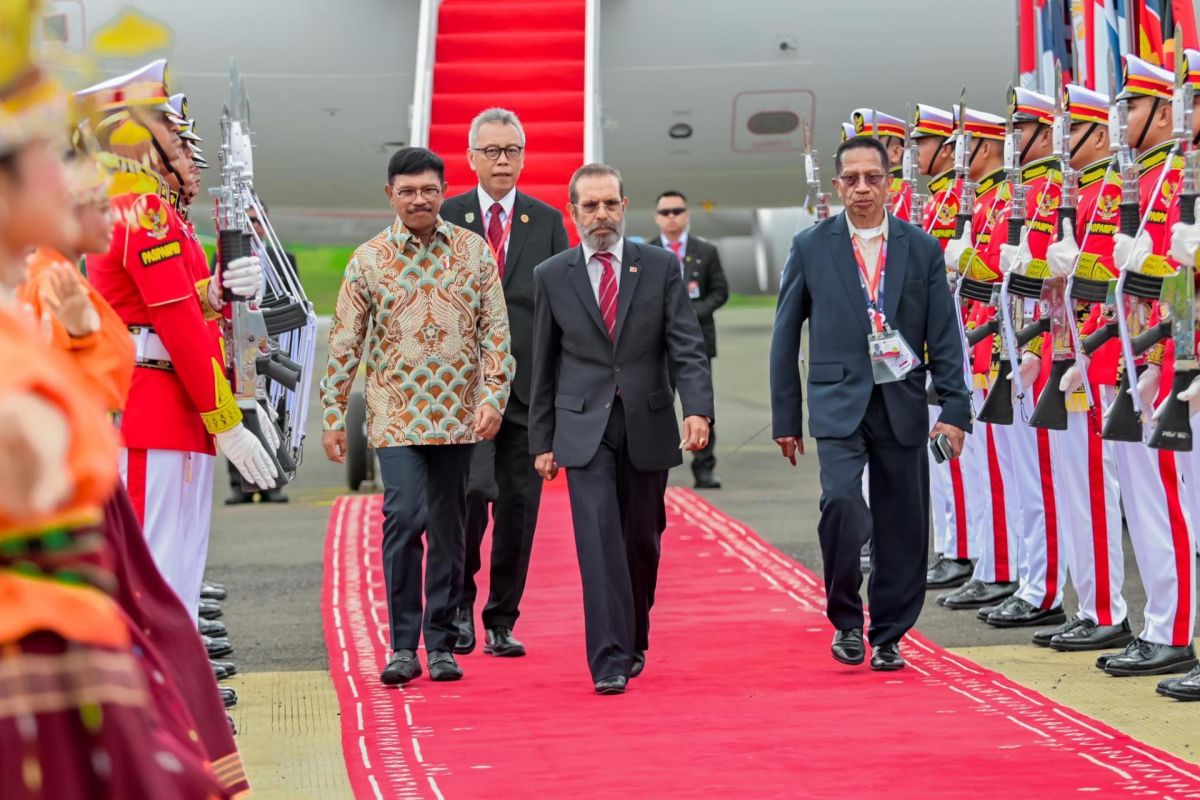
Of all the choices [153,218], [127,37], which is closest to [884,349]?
[153,218]

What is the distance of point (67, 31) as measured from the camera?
36.2ft

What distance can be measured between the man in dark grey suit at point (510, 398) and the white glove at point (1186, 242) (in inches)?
83.4

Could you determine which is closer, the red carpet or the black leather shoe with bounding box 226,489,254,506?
the red carpet

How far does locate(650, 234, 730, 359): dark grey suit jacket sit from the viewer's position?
10.4 metres

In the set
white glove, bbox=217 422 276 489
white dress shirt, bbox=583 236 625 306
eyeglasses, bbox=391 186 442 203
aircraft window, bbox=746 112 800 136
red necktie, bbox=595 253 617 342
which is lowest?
white glove, bbox=217 422 276 489

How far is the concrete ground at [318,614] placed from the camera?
15.9ft

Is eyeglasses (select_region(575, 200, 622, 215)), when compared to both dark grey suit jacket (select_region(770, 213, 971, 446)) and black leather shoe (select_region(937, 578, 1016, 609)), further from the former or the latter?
black leather shoe (select_region(937, 578, 1016, 609))

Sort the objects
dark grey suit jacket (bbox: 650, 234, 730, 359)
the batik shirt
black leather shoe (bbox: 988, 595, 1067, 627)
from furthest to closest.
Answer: dark grey suit jacket (bbox: 650, 234, 730, 359), black leather shoe (bbox: 988, 595, 1067, 627), the batik shirt

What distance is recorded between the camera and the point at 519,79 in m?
11.3

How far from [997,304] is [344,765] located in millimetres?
3346

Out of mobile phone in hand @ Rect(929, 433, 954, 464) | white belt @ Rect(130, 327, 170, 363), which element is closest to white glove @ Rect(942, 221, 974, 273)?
mobile phone in hand @ Rect(929, 433, 954, 464)

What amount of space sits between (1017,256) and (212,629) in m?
2.98

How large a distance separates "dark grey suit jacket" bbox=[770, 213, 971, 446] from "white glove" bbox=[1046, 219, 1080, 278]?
343mm

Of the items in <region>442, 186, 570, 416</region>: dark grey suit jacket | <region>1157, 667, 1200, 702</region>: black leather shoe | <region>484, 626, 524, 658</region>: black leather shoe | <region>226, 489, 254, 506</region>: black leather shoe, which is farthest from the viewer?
<region>226, 489, 254, 506</region>: black leather shoe
